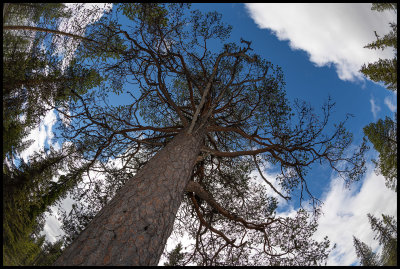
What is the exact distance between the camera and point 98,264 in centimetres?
208

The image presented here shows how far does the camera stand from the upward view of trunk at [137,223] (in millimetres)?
2201

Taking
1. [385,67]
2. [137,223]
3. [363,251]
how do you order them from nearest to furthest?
[137,223] < [385,67] < [363,251]

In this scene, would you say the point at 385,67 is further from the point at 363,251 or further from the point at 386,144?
the point at 363,251

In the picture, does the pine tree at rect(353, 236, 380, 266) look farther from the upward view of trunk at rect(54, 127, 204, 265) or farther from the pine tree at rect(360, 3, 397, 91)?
the upward view of trunk at rect(54, 127, 204, 265)

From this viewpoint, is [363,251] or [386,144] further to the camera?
[363,251]

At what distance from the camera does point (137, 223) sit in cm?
266

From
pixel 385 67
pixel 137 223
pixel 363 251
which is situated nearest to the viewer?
pixel 137 223

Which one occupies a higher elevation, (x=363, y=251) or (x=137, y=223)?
(x=363, y=251)

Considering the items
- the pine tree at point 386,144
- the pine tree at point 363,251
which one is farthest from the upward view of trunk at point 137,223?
the pine tree at point 363,251

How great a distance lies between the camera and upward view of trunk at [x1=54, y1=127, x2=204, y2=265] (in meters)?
2.20

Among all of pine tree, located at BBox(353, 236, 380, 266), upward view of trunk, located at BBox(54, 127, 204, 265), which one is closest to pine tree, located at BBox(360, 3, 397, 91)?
upward view of trunk, located at BBox(54, 127, 204, 265)

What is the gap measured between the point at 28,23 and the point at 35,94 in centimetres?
321

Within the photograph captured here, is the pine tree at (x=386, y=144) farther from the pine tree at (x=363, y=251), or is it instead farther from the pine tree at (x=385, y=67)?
the pine tree at (x=363, y=251)

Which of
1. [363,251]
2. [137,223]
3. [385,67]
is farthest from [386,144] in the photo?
[363,251]
